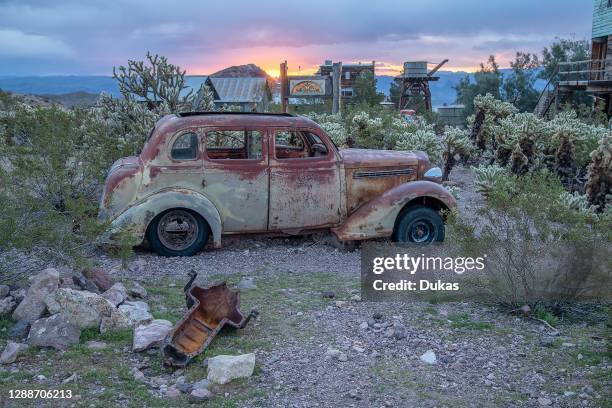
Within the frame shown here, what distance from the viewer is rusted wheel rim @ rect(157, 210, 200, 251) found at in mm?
7508

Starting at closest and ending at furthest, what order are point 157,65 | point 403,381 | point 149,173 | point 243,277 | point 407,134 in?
point 403,381, point 243,277, point 149,173, point 157,65, point 407,134

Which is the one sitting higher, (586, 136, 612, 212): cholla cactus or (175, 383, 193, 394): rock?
(586, 136, 612, 212): cholla cactus

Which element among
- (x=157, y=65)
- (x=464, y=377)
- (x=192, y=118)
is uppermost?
(x=157, y=65)

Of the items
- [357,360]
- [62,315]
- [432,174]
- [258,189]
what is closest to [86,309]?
[62,315]

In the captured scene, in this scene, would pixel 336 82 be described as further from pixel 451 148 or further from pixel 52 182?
pixel 52 182

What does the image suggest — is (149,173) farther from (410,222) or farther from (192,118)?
(410,222)

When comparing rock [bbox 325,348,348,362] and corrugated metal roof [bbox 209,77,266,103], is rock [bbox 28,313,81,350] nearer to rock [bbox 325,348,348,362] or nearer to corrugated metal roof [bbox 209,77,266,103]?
rock [bbox 325,348,348,362]

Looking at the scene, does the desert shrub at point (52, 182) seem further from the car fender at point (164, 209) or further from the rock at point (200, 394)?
the rock at point (200, 394)

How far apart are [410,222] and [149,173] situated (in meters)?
3.35

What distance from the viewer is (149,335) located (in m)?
4.79

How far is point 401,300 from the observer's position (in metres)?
6.11

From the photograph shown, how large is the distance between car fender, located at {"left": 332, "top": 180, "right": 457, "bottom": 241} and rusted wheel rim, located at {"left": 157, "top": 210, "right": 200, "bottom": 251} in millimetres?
1814

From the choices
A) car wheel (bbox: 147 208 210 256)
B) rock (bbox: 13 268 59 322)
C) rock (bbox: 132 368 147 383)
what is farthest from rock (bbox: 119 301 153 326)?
car wheel (bbox: 147 208 210 256)

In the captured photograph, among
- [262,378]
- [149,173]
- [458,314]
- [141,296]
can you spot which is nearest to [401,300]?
[458,314]
